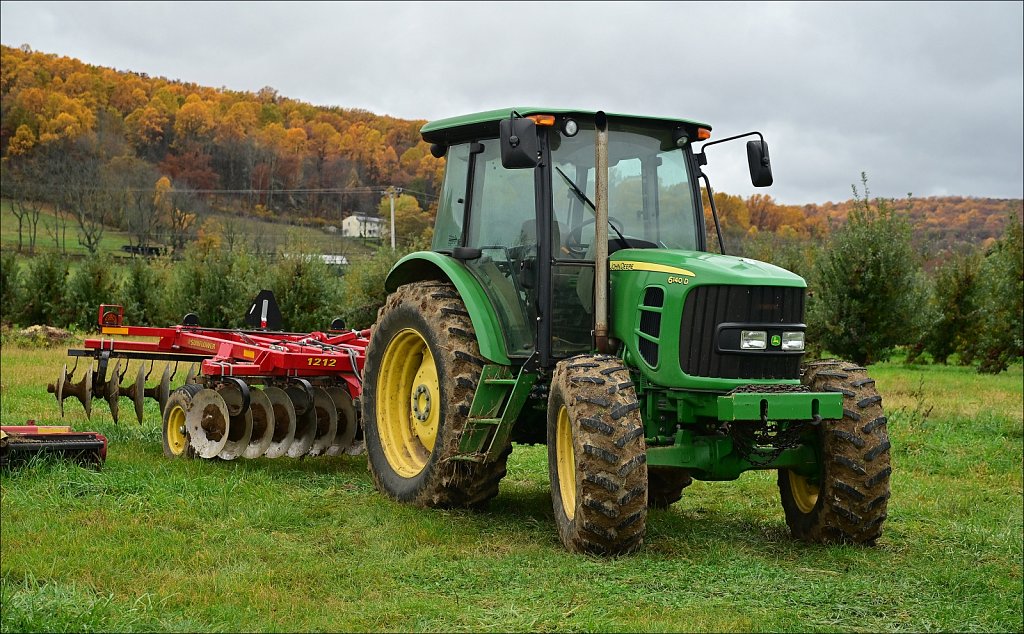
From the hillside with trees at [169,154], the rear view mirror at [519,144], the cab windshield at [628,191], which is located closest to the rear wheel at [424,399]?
the cab windshield at [628,191]

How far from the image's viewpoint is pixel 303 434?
8711 mm

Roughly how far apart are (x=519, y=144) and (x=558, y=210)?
74 cm

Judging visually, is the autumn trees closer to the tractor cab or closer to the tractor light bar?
the tractor cab

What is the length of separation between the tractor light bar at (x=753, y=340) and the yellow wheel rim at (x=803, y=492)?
3.72 feet

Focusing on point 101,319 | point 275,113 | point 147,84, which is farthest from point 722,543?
point 147,84

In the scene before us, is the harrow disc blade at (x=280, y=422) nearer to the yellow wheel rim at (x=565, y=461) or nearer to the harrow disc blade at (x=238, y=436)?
the harrow disc blade at (x=238, y=436)

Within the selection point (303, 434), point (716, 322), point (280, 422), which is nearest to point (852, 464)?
point (716, 322)

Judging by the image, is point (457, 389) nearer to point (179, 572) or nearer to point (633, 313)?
point (633, 313)

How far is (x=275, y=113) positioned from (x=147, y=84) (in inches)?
341

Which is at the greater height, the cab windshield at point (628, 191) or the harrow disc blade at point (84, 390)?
the cab windshield at point (628, 191)

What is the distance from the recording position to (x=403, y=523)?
662 centimetres

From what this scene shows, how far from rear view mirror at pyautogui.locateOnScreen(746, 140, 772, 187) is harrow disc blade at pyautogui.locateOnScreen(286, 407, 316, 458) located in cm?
408

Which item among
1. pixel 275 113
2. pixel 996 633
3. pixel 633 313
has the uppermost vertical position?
pixel 275 113

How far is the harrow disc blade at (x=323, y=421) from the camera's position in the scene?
8656 mm
